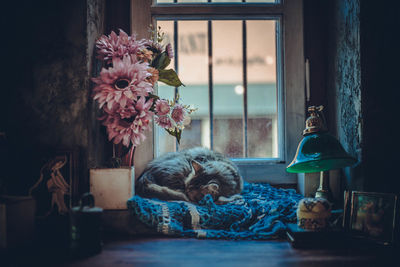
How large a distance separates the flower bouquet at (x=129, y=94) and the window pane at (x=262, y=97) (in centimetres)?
59

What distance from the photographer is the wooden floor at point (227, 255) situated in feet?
2.95

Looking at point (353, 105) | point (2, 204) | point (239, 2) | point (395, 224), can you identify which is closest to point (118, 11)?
point (239, 2)

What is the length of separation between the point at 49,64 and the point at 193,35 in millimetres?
878

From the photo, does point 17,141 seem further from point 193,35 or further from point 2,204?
point 193,35

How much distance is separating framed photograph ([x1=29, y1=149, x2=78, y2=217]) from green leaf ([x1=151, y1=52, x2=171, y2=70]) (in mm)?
583

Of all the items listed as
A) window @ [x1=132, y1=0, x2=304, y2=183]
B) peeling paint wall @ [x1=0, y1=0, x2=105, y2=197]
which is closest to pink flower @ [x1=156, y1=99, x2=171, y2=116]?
peeling paint wall @ [x1=0, y1=0, x2=105, y2=197]

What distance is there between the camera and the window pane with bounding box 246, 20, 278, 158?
1783mm

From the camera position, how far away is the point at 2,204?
925mm

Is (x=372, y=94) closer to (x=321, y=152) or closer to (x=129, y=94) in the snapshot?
(x=321, y=152)

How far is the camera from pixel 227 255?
0.97m

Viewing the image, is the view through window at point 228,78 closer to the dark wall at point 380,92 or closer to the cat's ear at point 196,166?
the cat's ear at point 196,166

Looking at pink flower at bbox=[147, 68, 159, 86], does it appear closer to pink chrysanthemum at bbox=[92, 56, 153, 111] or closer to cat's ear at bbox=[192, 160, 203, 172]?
pink chrysanthemum at bbox=[92, 56, 153, 111]

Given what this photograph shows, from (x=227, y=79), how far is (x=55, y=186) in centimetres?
116

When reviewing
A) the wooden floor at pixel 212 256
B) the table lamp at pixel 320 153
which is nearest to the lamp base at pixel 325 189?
the table lamp at pixel 320 153
